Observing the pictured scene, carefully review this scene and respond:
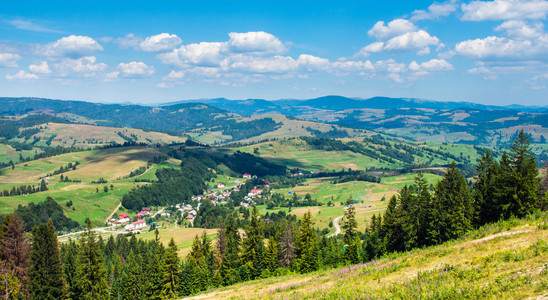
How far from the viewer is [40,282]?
55.3 m

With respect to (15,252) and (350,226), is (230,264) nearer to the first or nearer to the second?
(350,226)

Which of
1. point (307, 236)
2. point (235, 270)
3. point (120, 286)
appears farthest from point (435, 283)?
point (120, 286)

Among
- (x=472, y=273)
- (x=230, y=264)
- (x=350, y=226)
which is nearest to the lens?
(x=472, y=273)

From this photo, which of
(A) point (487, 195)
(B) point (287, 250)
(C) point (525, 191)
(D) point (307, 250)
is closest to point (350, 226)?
(D) point (307, 250)

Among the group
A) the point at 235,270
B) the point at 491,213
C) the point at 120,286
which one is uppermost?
the point at 491,213

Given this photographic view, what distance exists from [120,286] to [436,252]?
71.2m

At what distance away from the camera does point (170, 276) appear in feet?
235

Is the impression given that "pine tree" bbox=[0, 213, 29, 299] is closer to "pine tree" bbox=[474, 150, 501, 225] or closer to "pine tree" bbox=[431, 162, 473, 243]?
"pine tree" bbox=[431, 162, 473, 243]

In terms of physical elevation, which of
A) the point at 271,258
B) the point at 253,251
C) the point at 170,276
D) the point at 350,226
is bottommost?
the point at 170,276

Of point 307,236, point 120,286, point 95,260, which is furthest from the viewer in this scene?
point 120,286

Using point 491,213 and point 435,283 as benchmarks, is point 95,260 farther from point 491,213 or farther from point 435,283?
point 491,213

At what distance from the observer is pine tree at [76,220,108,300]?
62188mm

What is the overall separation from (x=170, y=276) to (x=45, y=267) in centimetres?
2293

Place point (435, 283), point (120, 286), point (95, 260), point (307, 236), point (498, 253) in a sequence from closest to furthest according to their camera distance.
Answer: point (435, 283), point (498, 253), point (95, 260), point (307, 236), point (120, 286)
